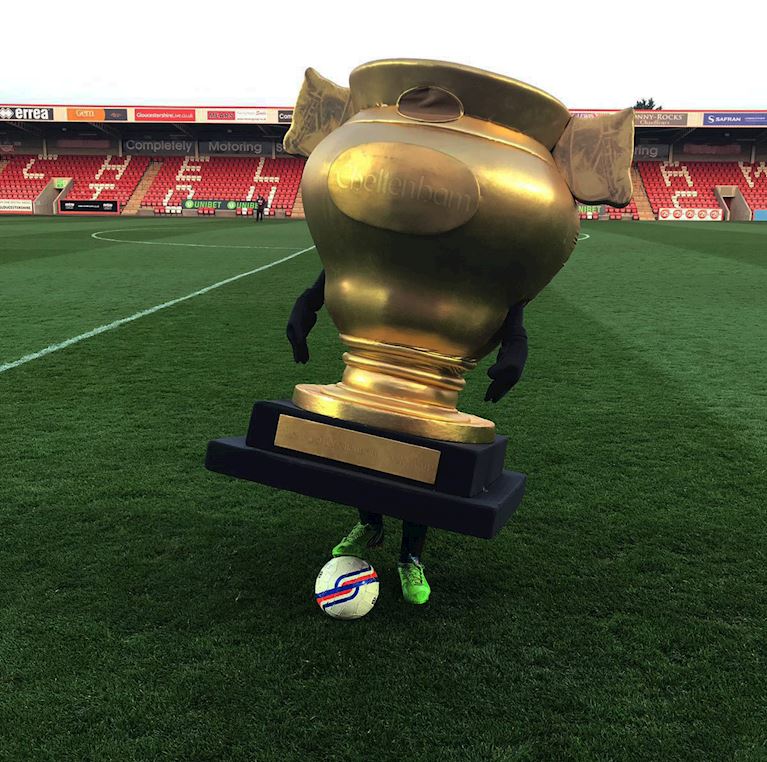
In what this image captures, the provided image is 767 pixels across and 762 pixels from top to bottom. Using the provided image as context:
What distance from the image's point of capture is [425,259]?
5.21 feet

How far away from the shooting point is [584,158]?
1.65 meters

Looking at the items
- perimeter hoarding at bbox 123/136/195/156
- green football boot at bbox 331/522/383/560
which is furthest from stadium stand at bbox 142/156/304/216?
green football boot at bbox 331/522/383/560

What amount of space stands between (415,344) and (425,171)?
41 centimetres

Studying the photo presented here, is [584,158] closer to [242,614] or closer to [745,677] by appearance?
[745,677]

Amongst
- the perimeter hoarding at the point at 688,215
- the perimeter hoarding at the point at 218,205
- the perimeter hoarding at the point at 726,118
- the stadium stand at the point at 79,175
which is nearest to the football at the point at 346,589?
the perimeter hoarding at the point at 218,205

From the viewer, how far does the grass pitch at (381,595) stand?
4.82 ft

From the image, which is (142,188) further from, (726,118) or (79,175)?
(726,118)

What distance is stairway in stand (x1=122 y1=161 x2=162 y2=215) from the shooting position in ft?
117

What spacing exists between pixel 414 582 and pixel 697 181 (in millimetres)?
40489

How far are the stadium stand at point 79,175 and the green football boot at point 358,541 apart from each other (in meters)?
37.6

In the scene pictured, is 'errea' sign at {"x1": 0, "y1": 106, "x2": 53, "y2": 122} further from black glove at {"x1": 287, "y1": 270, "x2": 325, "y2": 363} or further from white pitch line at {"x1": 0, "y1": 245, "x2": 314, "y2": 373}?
black glove at {"x1": 287, "y1": 270, "x2": 325, "y2": 363}

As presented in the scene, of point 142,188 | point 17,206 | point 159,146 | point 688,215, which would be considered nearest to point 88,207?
point 142,188

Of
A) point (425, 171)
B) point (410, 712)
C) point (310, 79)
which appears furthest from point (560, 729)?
point (310, 79)

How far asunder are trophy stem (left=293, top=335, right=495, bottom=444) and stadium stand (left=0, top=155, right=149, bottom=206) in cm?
3779
